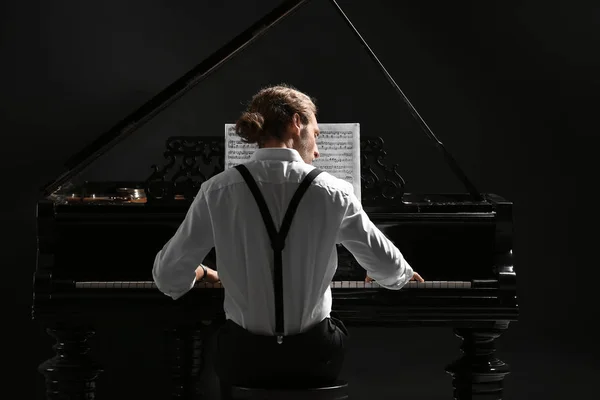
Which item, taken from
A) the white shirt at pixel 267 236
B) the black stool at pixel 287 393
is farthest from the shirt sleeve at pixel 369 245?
the black stool at pixel 287 393

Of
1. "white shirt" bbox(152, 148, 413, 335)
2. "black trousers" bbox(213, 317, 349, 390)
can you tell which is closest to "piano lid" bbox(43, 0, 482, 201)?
"white shirt" bbox(152, 148, 413, 335)

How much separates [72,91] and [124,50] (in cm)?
37

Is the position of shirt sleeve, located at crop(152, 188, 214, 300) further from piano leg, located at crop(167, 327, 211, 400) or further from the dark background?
the dark background

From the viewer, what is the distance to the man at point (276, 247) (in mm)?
2998

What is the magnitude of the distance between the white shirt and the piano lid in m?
0.82

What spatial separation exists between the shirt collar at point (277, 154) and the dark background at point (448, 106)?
2572 millimetres

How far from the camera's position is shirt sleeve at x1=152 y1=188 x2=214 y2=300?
308cm

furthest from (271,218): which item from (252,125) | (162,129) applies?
(162,129)

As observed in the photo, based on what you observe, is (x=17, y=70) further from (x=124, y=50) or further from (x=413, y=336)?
(x=413, y=336)

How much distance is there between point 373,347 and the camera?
565 cm

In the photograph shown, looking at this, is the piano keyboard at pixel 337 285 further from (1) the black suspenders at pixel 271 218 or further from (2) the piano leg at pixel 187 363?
(1) the black suspenders at pixel 271 218

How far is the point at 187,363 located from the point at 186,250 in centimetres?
132

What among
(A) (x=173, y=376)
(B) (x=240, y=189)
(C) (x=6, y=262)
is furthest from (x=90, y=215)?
(C) (x=6, y=262)

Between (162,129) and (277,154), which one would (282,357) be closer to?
(277,154)
